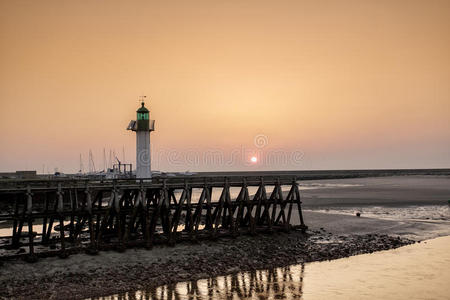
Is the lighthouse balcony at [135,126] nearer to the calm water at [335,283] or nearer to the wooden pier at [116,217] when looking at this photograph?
the wooden pier at [116,217]

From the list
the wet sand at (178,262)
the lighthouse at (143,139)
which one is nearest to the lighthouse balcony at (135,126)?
the lighthouse at (143,139)

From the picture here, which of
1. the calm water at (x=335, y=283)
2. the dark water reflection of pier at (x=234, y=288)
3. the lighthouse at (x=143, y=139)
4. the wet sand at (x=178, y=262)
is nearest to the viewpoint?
the dark water reflection of pier at (x=234, y=288)

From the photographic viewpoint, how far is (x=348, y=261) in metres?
21.4

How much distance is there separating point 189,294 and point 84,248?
6881 mm

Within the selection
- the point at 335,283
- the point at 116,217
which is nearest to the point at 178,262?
the point at 116,217

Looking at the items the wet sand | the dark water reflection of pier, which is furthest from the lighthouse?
the dark water reflection of pier

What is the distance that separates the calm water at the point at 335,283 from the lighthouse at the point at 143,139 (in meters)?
13.4

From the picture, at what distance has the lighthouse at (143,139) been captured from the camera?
97.7 feet

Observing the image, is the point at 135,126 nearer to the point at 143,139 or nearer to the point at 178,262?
the point at 143,139

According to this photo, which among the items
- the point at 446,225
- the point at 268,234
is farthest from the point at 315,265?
the point at 446,225

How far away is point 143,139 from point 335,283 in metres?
17.8

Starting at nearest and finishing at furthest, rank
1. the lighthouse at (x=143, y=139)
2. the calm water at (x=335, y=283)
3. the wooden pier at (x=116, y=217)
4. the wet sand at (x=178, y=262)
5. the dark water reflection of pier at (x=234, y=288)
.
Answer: the dark water reflection of pier at (x=234, y=288)
the calm water at (x=335, y=283)
the wet sand at (x=178, y=262)
the wooden pier at (x=116, y=217)
the lighthouse at (x=143, y=139)

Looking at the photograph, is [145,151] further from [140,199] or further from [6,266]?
[6,266]

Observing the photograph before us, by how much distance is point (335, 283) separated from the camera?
695 inches
